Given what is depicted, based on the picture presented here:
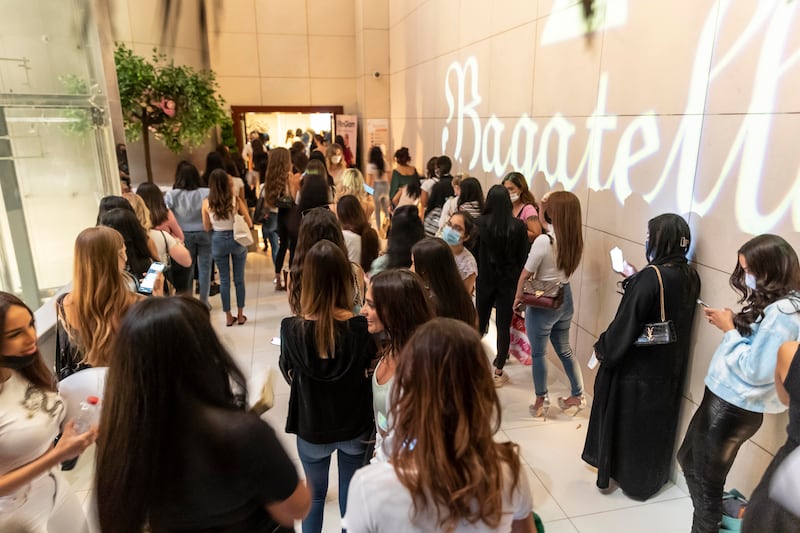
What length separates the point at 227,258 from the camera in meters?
5.08

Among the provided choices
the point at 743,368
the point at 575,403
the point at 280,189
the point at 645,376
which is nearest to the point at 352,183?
the point at 280,189

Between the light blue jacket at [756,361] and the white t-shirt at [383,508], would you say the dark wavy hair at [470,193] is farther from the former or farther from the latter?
the white t-shirt at [383,508]

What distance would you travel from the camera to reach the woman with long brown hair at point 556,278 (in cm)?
341

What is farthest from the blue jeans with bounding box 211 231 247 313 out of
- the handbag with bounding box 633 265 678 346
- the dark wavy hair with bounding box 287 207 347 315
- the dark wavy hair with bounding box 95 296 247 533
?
the dark wavy hair with bounding box 95 296 247 533

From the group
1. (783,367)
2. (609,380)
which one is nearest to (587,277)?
(609,380)

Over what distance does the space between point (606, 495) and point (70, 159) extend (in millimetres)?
4971

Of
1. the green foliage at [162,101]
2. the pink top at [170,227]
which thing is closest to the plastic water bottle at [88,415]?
the pink top at [170,227]

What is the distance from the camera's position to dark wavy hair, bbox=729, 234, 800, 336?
1993mm

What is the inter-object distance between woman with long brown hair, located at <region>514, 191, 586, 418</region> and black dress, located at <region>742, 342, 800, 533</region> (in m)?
1.79

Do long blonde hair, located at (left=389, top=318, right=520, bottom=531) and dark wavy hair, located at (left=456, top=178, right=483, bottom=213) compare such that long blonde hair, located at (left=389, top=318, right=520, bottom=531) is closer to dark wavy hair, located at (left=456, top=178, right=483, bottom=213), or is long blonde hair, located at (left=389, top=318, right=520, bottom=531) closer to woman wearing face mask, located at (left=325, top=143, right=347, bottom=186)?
dark wavy hair, located at (left=456, top=178, right=483, bottom=213)

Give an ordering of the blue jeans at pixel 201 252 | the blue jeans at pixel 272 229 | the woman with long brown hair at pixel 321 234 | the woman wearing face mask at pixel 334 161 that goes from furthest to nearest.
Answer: the woman wearing face mask at pixel 334 161, the blue jeans at pixel 272 229, the blue jeans at pixel 201 252, the woman with long brown hair at pixel 321 234

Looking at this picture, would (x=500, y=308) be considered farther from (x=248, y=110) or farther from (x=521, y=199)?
(x=248, y=110)

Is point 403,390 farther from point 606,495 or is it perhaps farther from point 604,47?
point 604,47

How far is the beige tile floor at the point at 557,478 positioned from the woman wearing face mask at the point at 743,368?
1.17 ft
